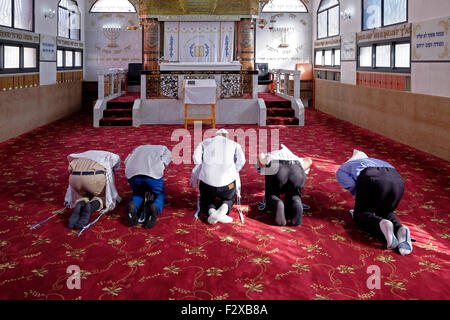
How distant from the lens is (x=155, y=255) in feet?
11.3

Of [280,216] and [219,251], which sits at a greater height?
[280,216]

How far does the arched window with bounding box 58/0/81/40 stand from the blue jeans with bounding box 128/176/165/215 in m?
9.37

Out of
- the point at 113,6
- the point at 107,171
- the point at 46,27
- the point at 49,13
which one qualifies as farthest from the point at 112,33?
the point at 107,171

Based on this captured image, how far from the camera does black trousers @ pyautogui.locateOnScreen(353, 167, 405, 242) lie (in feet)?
12.3

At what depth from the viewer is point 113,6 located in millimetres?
14500

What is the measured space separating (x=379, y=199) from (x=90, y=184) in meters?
2.65

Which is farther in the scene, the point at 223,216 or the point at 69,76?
the point at 69,76

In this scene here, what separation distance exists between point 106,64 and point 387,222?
12.8 m

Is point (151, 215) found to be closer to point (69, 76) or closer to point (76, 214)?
point (76, 214)

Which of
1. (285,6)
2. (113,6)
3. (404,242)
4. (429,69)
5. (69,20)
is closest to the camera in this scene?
(404,242)

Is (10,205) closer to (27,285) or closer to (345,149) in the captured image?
(27,285)

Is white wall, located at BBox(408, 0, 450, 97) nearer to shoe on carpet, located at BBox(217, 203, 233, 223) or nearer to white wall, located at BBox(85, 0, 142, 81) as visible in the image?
shoe on carpet, located at BBox(217, 203, 233, 223)

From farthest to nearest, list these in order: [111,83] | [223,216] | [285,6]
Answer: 1. [285,6]
2. [111,83]
3. [223,216]
